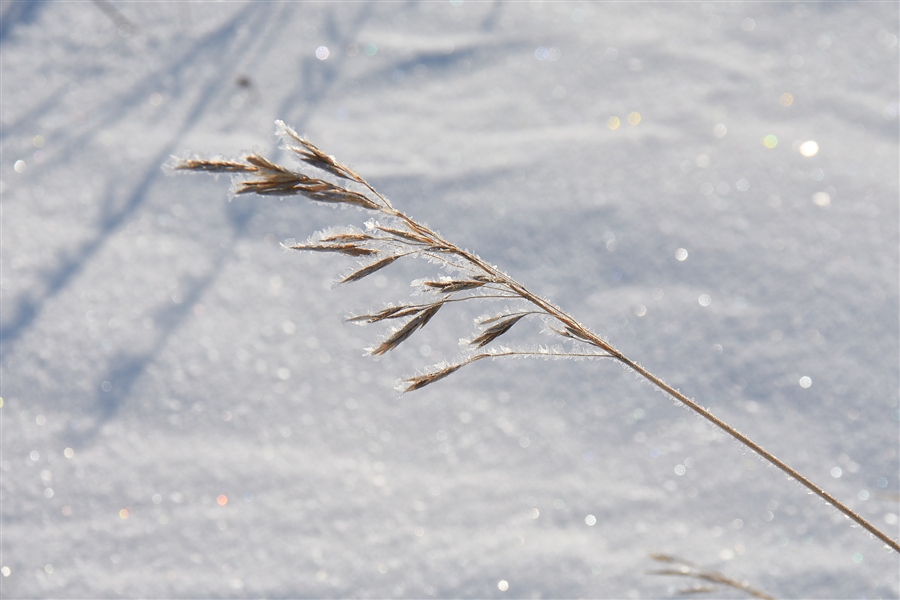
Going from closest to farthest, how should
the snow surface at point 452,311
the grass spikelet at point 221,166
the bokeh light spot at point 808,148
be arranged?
the grass spikelet at point 221,166 → the snow surface at point 452,311 → the bokeh light spot at point 808,148

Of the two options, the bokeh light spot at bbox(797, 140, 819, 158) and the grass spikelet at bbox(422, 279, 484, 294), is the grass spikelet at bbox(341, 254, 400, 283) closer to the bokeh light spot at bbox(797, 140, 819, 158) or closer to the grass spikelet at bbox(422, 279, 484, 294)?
the grass spikelet at bbox(422, 279, 484, 294)

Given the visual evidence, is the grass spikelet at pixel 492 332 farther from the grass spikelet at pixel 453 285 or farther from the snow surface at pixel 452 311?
the snow surface at pixel 452 311

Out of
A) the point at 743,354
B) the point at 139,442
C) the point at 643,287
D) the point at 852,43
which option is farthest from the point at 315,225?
the point at 852,43

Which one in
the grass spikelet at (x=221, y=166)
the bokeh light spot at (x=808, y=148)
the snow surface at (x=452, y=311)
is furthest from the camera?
the bokeh light spot at (x=808, y=148)

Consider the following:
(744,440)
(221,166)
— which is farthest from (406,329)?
(744,440)

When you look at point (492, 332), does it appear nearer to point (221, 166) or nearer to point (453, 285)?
point (453, 285)

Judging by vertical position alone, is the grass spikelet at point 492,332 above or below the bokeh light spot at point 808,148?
above

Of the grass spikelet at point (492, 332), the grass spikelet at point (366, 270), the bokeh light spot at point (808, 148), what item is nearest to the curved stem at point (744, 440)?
the grass spikelet at point (492, 332)
